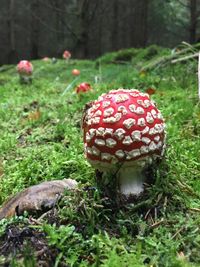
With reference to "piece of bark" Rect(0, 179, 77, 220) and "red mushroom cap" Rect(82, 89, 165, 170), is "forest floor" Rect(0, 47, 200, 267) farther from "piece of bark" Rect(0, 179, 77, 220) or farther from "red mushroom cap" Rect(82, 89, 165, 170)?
"red mushroom cap" Rect(82, 89, 165, 170)

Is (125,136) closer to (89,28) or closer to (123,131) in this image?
(123,131)

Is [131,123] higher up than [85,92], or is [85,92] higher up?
[131,123]

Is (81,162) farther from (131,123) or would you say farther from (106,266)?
(106,266)

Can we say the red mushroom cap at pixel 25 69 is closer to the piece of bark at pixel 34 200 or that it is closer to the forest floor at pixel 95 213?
the forest floor at pixel 95 213

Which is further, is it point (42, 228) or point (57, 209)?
point (57, 209)

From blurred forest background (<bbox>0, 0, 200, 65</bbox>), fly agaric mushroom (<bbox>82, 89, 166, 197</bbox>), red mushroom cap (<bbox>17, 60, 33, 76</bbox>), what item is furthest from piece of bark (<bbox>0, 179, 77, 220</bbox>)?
blurred forest background (<bbox>0, 0, 200, 65</bbox>)

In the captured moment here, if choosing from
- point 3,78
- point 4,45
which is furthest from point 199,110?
point 4,45

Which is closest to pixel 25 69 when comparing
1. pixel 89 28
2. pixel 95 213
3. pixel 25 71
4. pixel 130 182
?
pixel 25 71
